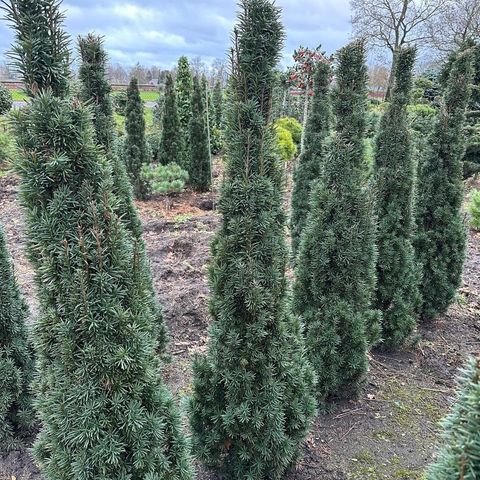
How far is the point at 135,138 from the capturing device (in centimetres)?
1081

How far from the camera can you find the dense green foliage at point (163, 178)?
10.5m

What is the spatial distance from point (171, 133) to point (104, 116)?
26.7ft

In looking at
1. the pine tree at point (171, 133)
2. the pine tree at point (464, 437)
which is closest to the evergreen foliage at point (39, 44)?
the pine tree at point (464, 437)

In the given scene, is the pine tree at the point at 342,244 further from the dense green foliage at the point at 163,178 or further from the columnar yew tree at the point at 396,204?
the dense green foliage at the point at 163,178

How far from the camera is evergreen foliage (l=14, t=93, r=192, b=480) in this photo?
5.70 ft

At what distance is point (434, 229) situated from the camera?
17.3 ft

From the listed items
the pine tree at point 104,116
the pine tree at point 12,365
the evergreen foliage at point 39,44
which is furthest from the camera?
the pine tree at point 104,116

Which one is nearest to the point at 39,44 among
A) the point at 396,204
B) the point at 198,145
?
the point at 396,204

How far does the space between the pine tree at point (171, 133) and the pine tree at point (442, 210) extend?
8.04m

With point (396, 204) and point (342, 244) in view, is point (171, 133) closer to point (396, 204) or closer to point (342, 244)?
point (396, 204)

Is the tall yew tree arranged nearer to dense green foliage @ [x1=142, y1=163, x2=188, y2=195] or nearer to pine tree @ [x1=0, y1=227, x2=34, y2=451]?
pine tree @ [x1=0, y1=227, x2=34, y2=451]

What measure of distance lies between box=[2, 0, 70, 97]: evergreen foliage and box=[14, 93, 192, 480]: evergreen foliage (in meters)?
0.12

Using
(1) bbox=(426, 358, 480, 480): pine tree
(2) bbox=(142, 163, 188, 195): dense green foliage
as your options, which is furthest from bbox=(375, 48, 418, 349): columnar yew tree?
(2) bbox=(142, 163, 188, 195): dense green foliage

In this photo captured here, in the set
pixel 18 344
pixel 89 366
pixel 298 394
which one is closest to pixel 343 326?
pixel 298 394
